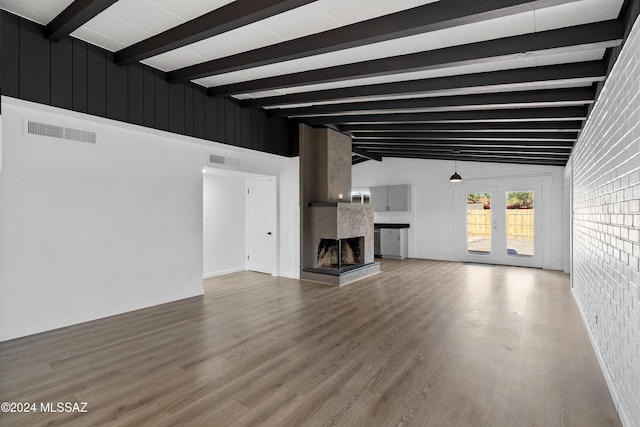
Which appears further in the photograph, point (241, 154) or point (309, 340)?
point (241, 154)

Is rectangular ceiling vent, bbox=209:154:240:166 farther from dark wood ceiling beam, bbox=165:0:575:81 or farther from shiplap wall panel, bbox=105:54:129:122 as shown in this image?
dark wood ceiling beam, bbox=165:0:575:81

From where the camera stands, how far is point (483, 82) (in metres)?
3.56

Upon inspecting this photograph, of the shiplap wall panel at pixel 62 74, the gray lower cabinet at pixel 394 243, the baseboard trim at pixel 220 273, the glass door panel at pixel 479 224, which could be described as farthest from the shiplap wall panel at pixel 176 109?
the glass door panel at pixel 479 224

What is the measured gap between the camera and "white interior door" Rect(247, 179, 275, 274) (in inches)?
285

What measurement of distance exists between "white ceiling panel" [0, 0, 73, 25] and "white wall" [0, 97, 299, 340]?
865 mm

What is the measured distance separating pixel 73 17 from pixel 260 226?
5.02 meters

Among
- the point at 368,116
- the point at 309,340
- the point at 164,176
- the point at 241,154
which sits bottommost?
the point at 309,340

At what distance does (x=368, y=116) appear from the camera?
559 centimetres

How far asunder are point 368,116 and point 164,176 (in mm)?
3341

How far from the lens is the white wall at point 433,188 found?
27.0ft

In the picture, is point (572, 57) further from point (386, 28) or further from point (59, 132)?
point (59, 132)

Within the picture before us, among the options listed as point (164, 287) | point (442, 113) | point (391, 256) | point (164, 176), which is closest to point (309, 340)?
point (164, 287)

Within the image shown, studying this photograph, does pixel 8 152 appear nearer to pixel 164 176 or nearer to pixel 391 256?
pixel 164 176

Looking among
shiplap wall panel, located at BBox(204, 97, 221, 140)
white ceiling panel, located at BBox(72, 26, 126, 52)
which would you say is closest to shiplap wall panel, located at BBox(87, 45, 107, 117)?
white ceiling panel, located at BBox(72, 26, 126, 52)
